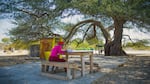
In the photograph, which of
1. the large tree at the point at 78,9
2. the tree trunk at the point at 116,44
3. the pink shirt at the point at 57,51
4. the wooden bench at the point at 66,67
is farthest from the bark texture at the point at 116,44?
the pink shirt at the point at 57,51

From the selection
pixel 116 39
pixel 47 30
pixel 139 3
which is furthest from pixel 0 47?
pixel 139 3

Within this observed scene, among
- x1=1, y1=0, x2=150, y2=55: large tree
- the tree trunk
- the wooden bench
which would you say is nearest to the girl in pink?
the wooden bench

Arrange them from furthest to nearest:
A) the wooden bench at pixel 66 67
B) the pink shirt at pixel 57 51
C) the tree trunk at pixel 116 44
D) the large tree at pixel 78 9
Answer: the tree trunk at pixel 116 44 → the large tree at pixel 78 9 → the pink shirt at pixel 57 51 → the wooden bench at pixel 66 67

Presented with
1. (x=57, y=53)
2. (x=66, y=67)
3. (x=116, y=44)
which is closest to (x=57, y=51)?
(x=57, y=53)

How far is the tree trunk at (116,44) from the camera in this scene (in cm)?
1711

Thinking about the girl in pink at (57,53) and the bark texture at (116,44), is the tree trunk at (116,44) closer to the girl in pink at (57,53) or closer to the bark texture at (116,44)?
the bark texture at (116,44)

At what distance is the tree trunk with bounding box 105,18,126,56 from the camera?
17.1 m

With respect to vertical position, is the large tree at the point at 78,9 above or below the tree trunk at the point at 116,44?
above

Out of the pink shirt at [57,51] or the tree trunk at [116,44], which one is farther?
the tree trunk at [116,44]

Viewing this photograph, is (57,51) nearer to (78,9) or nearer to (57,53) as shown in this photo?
(57,53)

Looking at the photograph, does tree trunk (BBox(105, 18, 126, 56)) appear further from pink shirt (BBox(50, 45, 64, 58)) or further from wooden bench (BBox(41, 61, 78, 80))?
pink shirt (BBox(50, 45, 64, 58))

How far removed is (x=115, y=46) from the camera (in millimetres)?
17172

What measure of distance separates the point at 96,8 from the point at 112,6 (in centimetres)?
80

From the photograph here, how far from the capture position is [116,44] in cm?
1716
